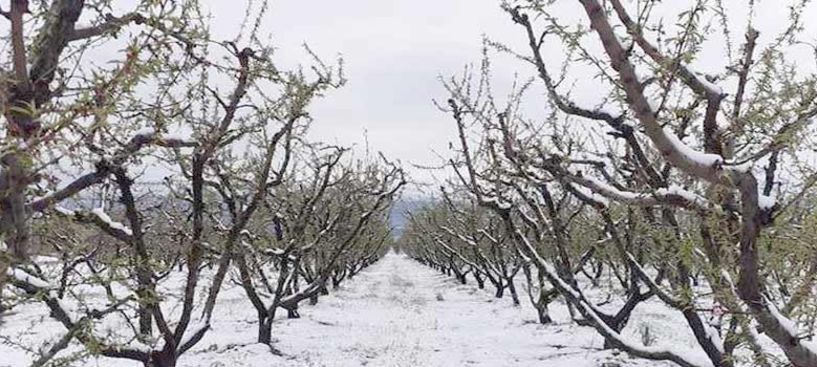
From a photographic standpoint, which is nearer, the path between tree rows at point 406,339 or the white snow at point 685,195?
the white snow at point 685,195

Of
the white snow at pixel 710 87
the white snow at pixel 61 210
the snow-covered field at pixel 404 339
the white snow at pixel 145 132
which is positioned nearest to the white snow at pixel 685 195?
the white snow at pixel 710 87

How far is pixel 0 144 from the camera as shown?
175 centimetres

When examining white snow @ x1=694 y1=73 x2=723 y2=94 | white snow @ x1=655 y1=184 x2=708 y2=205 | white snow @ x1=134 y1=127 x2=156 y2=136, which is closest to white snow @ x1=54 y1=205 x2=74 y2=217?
white snow @ x1=134 y1=127 x2=156 y2=136

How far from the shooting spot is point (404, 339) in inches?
557

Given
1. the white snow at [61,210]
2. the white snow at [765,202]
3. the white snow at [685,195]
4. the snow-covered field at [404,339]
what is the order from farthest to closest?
1. the snow-covered field at [404,339]
2. the white snow at [61,210]
3. the white snow at [685,195]
4. the white snow at [765,202]

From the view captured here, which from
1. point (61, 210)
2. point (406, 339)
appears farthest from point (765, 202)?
point (406, 339)

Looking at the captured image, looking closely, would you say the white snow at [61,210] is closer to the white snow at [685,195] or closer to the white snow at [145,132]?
the white snow at [145,132]

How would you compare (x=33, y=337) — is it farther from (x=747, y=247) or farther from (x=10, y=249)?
(x=747, y=247)

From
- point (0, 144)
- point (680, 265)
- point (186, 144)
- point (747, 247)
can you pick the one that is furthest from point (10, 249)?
point (680, 265)

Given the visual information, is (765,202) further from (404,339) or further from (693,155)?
(404,339)

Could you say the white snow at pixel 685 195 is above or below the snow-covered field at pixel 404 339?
above

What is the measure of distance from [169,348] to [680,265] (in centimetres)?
438

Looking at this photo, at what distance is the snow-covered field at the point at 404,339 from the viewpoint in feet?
37.5

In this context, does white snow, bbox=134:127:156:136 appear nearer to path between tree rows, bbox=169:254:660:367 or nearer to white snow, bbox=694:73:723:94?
white snow, bbox=694:73:723:94
